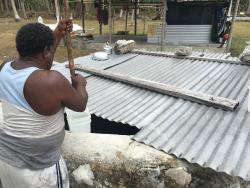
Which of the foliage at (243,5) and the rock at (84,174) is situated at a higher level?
the foliage at (243,5)

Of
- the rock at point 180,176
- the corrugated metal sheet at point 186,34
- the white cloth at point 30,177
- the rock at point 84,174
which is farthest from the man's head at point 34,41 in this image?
the corrugated metal sheet at point 186,34

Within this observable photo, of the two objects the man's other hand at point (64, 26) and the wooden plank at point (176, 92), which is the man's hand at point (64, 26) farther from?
the wooden plank at point (176, 92)

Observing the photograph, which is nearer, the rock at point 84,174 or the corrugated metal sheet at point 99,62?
the rock at point 84,174

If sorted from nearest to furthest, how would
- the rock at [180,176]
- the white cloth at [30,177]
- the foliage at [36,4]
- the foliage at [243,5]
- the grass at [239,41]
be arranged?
1. the white cloth at [30,177]
2. the rock at [180,176]
3. the grass at [239,41]
4. the foliage at [243,5]
5. the foliage at [36,4]

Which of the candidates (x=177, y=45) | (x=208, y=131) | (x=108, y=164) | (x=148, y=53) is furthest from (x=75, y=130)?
(x=177, y=45)

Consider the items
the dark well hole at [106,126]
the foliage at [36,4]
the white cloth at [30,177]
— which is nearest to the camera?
the white cloth at [30,177]

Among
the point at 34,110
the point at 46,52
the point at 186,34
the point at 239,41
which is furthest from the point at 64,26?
the point at 239,41

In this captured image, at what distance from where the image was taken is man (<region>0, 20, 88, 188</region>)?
2475 mm

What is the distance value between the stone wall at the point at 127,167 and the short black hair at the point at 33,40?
141 cm

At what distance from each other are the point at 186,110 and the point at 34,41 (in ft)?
8.08

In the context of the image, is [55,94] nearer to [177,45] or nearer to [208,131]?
[208,131]

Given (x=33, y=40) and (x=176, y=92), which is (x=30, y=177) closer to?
(x=33, y=40)

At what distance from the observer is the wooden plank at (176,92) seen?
167 inches

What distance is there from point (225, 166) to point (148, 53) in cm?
491
